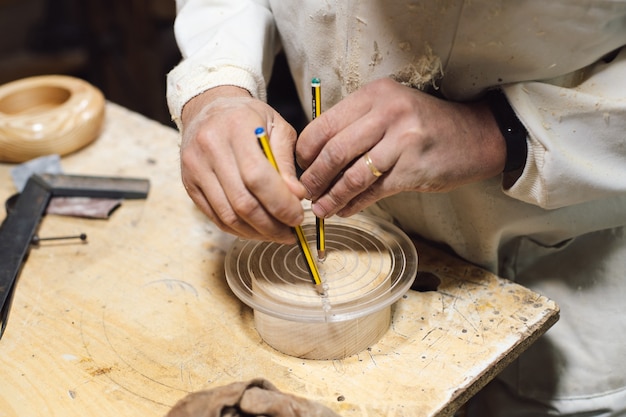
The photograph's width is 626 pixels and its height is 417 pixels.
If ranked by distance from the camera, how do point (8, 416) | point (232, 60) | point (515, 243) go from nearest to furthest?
point (8, 416) → point (232, 60) → point (515, 243)

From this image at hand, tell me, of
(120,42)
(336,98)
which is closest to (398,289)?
(336,98)

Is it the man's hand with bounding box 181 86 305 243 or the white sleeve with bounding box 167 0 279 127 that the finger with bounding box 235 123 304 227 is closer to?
the man's hand with bounding box 181 86 305 243

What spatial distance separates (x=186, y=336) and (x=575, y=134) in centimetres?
70

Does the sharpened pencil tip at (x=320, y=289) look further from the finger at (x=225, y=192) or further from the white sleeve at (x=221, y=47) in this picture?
the white sleeve at (x=221, y=47)

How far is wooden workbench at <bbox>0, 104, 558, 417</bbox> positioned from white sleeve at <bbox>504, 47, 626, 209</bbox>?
8.4 inches

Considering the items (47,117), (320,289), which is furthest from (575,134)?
(47,117)

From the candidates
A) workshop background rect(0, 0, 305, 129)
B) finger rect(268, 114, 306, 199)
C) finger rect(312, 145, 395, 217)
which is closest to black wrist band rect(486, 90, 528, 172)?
finger rect(312, 145, 395, 217)

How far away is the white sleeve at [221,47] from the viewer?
1099mm

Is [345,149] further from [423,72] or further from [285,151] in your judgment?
[423,72]

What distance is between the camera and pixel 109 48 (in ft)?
11.8

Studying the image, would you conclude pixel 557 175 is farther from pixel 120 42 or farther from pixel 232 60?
pixel 120 42

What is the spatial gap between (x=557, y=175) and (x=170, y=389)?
26.4 inches

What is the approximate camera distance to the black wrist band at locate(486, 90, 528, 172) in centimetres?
98

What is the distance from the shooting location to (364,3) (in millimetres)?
1014
